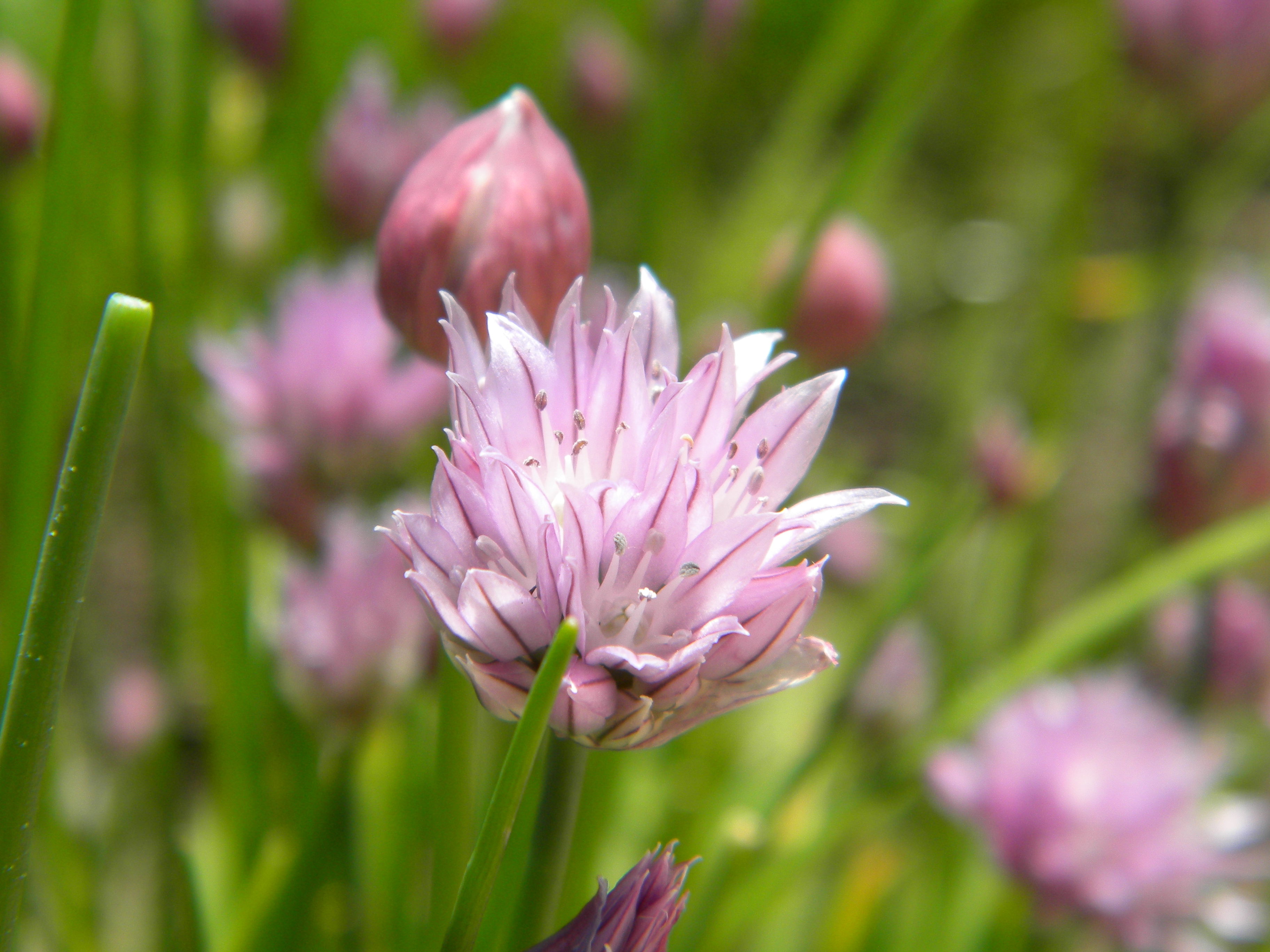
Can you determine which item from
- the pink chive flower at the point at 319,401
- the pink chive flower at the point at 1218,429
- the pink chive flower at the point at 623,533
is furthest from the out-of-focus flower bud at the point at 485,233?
the pink chive flower at the point at 1218,429

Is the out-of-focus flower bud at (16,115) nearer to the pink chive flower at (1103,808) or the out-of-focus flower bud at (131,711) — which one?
the out-of-focus flower bud at (131,711)

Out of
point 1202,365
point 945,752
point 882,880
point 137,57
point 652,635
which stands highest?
point 137,57

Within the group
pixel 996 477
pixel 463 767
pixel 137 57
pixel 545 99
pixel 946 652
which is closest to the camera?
pixel 463 767

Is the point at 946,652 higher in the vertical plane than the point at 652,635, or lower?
lower

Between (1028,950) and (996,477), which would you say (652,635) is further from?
(1028,950)

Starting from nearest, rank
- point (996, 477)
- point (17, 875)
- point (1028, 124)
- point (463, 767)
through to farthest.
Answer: point (17, 875) < point (463, 767) < point (996, 477) < point (1028, 124)

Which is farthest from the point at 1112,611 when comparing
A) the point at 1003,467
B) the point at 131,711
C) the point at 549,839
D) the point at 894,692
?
the point at 131,711

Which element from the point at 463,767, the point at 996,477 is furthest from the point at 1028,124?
the point at 463,767

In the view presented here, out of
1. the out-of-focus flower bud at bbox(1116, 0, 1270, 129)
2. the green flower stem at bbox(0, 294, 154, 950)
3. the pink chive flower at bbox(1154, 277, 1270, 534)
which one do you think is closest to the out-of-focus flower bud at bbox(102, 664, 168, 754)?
the green flower stem at bbox(0, 294, 154, 950)
